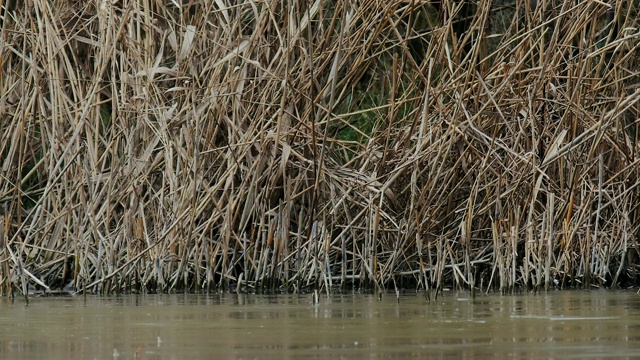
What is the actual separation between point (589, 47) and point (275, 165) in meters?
1.64

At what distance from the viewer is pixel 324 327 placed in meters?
4.49

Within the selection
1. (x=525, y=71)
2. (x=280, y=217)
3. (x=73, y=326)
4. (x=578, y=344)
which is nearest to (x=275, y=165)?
(x=280, y=217)

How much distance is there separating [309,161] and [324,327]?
6.27ft

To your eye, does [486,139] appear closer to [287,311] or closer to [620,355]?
[287,311]

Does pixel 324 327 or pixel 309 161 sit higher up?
pixel 309 161

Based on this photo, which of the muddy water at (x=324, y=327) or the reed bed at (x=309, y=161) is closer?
the muddy water at (x=324, y=327)

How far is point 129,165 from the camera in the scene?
6.28m

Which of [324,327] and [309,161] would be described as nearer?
[324,327]

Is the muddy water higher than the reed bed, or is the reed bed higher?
the reed bed

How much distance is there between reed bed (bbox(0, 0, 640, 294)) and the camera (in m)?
6.07

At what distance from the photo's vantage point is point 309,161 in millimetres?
6301

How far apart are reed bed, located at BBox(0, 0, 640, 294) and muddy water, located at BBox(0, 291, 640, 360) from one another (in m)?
0.29

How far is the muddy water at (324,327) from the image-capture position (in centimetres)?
381

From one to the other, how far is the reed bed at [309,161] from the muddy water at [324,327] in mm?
293
